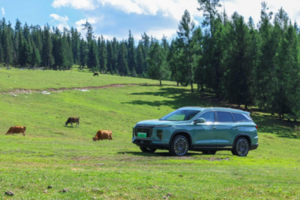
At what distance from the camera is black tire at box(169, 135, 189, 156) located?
14.1 m

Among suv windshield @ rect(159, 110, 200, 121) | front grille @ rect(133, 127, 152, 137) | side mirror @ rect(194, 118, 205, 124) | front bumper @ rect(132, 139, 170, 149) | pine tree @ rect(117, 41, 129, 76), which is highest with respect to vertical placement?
pine tree @ rect(117, 41, 129, 76)

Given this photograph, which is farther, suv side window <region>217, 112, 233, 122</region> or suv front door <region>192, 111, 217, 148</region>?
suv side window <region>217, 112, 233, 122</region>

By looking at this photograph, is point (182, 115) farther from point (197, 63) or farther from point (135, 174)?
point (197, 63)

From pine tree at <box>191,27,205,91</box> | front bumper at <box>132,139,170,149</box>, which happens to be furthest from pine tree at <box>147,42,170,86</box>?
front bumper at <box>132,139,170,149</box>

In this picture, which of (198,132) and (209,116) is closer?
(198,132)

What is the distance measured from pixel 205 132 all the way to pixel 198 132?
42 cm

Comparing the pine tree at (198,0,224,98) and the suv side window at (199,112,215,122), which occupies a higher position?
the pine tree at (198,0,224,98)

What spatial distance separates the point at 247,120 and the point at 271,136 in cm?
2922

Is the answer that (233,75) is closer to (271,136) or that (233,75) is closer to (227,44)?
(227,44)

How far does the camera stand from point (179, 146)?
14.3m

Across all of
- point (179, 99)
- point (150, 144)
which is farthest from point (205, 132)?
point (179, 99)

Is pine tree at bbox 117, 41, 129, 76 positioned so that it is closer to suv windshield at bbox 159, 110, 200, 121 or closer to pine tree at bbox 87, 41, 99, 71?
pine tree at bbox 87, 41, 99, 71

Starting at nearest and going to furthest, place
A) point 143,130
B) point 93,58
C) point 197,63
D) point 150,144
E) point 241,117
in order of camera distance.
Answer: point 150,144, point 143,130, point 241,117, point 197,63, point 93,58

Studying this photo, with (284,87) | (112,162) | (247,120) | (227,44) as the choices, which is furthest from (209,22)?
(112,162)
